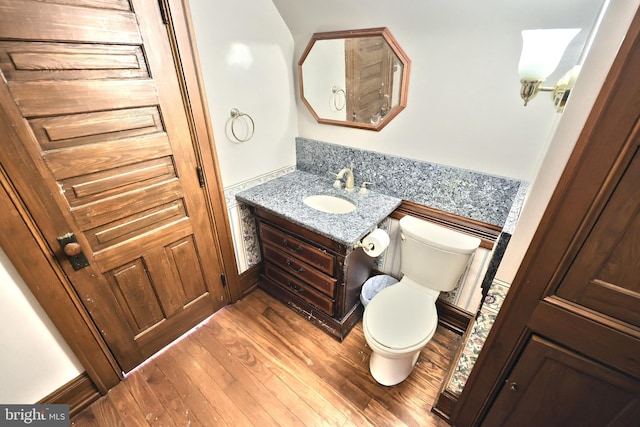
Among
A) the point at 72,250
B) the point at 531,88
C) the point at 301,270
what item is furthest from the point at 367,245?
the point at 72,250

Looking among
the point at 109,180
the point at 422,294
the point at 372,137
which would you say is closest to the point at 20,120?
the point at 109,180

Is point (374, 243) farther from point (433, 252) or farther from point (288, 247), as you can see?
point (288, 247)

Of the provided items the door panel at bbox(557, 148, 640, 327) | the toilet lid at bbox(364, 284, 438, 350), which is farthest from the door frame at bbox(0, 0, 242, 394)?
the door panel at bbox(557, 148, 640, 327)

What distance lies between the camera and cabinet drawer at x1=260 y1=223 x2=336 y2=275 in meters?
1.56

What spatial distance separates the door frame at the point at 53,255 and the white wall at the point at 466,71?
2.34ft

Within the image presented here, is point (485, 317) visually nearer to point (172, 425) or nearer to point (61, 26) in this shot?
point (172, 425)

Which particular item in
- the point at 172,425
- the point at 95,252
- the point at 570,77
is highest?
the point at 570,77

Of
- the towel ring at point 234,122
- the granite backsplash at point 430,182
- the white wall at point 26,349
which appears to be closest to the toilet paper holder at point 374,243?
the granite backsplash at point 430,182

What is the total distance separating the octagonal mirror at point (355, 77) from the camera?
4.91 feet

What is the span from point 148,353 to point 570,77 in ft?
7.98

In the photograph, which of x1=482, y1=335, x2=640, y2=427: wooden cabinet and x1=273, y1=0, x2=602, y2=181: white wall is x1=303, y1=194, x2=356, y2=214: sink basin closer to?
x1=273, y1=0, x2=602, y2=181: white wall

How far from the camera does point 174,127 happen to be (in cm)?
133

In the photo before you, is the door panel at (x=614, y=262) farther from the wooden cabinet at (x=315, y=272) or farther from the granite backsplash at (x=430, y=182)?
the wooden cabinet at (x=315, y=272)

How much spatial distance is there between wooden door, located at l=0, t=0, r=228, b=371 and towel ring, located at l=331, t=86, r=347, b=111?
0.92m
